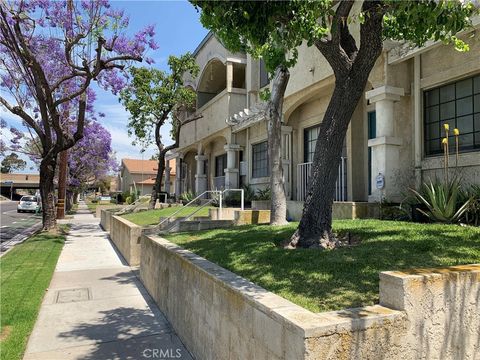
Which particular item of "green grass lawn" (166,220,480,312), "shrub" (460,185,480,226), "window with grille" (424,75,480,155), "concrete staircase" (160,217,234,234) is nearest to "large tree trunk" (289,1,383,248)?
"green grass lawn" (166,220,480,312)

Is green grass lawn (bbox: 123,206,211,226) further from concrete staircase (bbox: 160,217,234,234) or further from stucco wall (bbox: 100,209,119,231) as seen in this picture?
concrete staircase (bbox: 160,217,234,234)

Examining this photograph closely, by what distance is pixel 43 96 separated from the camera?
16109mm

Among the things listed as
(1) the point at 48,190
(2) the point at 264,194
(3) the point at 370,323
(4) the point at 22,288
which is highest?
(1) the point at 48,190

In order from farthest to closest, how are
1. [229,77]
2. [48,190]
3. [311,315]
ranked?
[229,77]
[48,190]
[311,315]

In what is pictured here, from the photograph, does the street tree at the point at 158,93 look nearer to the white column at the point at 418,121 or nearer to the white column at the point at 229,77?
the white column at the point at 229,77

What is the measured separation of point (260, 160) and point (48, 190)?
860 cm

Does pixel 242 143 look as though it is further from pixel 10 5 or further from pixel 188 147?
pixel 10 5

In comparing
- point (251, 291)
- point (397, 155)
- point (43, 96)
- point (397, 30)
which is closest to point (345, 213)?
point (397, 155)

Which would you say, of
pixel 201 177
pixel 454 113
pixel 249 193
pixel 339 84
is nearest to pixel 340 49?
pixel 339 84

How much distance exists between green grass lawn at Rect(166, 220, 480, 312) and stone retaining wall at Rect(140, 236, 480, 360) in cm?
35

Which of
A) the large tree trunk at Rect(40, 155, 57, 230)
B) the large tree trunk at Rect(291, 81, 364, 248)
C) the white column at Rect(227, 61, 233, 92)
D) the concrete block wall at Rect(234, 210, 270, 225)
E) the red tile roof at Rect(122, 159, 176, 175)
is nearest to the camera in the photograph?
the large tree trunk at Rect(291, 81, 364, 248)

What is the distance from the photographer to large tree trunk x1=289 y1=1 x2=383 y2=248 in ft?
18.6

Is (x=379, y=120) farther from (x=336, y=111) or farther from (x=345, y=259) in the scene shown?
(x=345, y=259)

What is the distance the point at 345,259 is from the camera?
4.95 m
